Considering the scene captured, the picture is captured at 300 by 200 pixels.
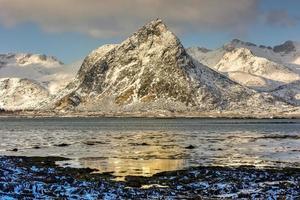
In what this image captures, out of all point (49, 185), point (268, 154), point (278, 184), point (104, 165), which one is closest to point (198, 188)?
point (278, 184)

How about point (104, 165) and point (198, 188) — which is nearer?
point (198, 188)

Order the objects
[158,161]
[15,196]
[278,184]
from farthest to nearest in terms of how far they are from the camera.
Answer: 1. [158,161]
2. [278,184]
3. [15,196]

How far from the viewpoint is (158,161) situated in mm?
68688

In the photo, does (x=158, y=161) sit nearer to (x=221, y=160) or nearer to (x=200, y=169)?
(x=221, y=160)

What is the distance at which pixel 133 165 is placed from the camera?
6338 centimetres

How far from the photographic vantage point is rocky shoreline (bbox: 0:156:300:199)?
38594mm

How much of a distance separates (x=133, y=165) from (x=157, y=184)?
724 inches

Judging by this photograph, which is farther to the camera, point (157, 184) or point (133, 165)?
point (133, 165)

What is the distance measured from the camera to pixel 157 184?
148ft

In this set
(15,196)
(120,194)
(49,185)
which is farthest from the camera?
(49,185)

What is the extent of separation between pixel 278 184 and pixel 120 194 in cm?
1359

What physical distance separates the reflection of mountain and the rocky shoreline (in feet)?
8.76

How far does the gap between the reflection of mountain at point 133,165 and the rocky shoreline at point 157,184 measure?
2.67 m

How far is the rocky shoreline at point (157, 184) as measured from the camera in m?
38.6
